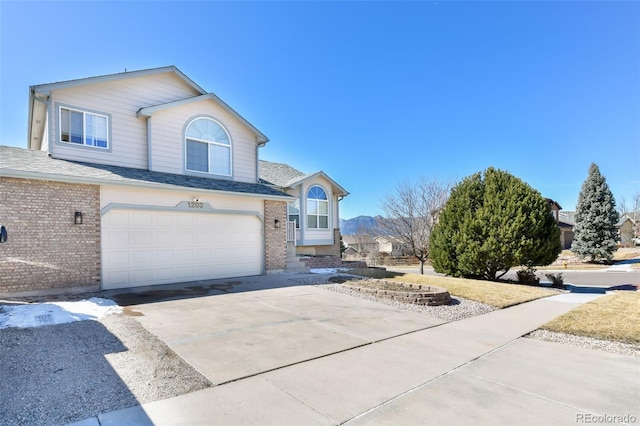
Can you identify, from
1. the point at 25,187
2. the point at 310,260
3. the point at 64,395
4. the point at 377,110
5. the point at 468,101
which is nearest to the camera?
the point at 64,395

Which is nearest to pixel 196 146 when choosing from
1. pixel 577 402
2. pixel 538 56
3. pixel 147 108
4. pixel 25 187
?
pixel 147 108

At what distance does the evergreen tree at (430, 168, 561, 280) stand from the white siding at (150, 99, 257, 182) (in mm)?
9085

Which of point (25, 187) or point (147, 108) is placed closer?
point (25, 187)

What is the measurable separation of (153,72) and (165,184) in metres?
4.74

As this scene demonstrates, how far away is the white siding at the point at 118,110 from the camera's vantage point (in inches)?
392

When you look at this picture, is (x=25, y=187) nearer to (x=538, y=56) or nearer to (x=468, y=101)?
(x=538, y=56)

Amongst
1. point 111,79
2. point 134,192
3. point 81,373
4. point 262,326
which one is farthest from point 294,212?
point 81,373

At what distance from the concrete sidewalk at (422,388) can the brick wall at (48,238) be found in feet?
17.0

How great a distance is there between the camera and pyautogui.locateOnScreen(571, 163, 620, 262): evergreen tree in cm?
2720

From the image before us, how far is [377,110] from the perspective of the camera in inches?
765

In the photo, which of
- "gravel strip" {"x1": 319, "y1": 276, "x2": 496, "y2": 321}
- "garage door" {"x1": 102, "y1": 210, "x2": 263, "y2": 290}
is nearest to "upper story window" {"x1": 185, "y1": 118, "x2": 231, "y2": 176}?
"garage door" {"x1": 102, "y1": 210, "x2": 263, "y2": 290}

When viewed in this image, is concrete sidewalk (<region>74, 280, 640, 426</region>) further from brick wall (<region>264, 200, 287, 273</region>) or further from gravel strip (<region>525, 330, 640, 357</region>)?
brick wall (<region>264, 200, 287, 273</region>)

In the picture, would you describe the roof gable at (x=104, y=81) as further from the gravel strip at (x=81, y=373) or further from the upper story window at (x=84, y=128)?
the gravel strip at (x=81, y=373)

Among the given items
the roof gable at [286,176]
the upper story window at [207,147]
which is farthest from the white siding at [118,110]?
the roof gable at [286,176]
